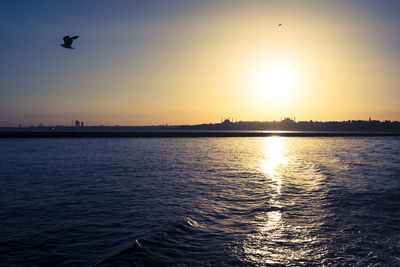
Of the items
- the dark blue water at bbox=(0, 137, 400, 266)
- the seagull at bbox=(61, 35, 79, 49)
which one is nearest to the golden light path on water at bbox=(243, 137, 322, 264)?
the dark blue water at bbox=(0, 137, 400, 266)

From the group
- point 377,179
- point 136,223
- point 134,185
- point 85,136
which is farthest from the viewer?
point 85,136

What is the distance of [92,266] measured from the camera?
741 centimetres

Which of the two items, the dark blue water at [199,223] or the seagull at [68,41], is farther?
the seagull at [68,41]

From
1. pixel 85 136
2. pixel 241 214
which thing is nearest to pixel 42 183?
pixel 241 214

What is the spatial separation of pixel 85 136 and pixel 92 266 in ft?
426

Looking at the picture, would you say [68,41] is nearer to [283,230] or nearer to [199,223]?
[199,223]

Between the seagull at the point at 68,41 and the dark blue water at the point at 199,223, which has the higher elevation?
the seagull at the point at 68,41

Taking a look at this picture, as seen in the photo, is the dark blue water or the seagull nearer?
the dark blue water

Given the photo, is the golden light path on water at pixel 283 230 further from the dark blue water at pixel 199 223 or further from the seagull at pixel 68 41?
the seagull at pixel 68 41

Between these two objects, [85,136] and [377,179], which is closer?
[377,179]

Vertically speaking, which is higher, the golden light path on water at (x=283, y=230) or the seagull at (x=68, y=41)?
the seagull at (x=68, y=41)

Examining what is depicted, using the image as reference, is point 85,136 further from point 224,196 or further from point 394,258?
point 394,258

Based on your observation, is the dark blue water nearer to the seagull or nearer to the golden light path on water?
the golden light path on water

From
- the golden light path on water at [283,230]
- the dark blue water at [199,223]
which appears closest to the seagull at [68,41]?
the dark blue water at [199,223]
